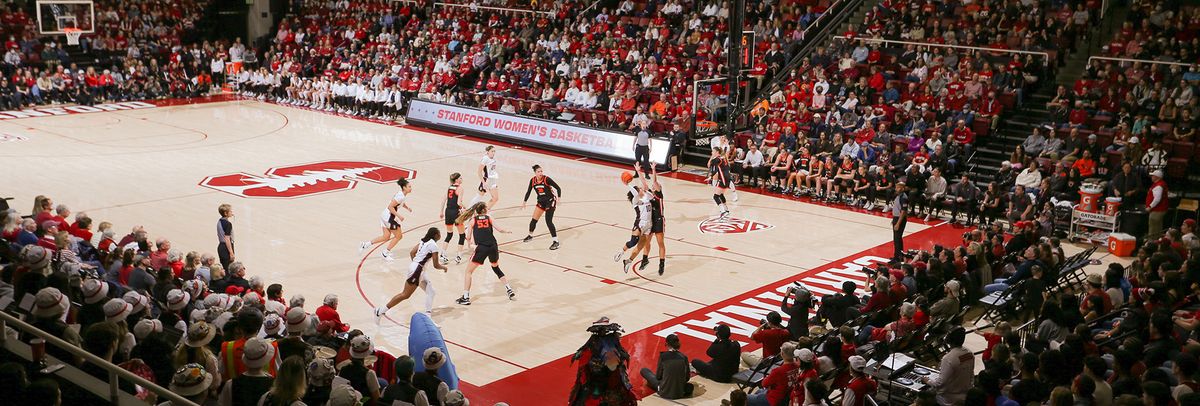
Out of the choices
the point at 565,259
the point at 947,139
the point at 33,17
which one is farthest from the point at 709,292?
the point at 33,17

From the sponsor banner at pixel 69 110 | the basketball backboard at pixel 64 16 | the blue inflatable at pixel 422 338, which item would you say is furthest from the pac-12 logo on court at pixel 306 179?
the basketball backboard at pixel 64 16

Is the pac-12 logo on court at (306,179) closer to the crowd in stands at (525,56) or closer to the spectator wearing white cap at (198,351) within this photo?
the crowd in stands at (525,56)

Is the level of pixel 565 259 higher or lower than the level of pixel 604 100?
lower

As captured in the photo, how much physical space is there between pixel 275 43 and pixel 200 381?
1477 inches

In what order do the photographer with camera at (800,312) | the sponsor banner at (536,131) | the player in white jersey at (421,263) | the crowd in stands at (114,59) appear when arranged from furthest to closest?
the crowd in stands at (114,59) → the sponsor banner at (536,131) → the player in white jersey at (421,263) → the photographer with camera at (800,312)

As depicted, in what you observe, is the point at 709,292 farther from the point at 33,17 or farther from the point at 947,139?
A: the point at 33,17

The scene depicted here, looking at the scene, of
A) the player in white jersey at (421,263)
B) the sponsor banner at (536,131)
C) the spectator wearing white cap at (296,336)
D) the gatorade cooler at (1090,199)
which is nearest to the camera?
the spectator wearing white cap at (296,336)

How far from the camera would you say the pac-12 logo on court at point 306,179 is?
23397mm

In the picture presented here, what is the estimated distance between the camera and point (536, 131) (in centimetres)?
3003

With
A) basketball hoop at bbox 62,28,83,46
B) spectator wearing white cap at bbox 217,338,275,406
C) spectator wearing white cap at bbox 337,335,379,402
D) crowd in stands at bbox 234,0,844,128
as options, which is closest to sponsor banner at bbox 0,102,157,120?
basketball hoop at bbox 62,28,83,46

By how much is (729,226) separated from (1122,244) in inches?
276

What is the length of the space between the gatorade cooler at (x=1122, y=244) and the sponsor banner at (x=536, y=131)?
10.9 m

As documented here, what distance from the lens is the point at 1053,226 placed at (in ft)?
64.6

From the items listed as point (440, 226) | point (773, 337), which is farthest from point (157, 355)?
point (440, 226)
